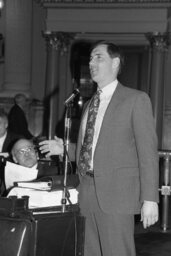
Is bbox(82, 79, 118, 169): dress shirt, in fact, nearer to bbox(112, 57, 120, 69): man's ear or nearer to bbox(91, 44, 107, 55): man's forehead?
bbox(112, 57, 120, 69): man's ear

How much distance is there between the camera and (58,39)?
40.8 ft

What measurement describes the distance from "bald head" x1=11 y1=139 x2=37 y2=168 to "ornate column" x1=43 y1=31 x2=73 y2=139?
824cm

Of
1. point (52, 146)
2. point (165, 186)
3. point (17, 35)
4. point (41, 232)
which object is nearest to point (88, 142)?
point (52, 146)

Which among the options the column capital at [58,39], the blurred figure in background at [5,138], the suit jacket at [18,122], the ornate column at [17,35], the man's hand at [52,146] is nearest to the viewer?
the man's hand at [52,146]

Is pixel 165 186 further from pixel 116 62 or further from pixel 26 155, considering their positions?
pixel 116 62

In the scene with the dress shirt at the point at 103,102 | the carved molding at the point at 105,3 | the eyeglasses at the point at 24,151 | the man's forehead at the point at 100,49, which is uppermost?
the carved molding at the point at 105,3

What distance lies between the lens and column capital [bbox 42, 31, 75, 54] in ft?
40.6

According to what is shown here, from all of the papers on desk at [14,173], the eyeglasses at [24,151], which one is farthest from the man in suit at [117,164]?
the eyeglasses at [24,151]

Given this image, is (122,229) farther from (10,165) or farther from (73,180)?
(10,165)

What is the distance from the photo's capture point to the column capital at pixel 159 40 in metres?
11.8

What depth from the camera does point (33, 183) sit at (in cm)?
327

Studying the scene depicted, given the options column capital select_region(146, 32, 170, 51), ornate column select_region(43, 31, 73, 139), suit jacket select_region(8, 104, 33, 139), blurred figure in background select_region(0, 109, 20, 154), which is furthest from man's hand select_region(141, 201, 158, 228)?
ornate column select_region(43, 31, 73, 139)

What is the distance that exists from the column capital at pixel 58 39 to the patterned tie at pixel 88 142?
920 centimetres

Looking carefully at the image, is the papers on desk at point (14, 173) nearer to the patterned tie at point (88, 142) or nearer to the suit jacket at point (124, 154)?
the patterned tie at point (88, 142)
